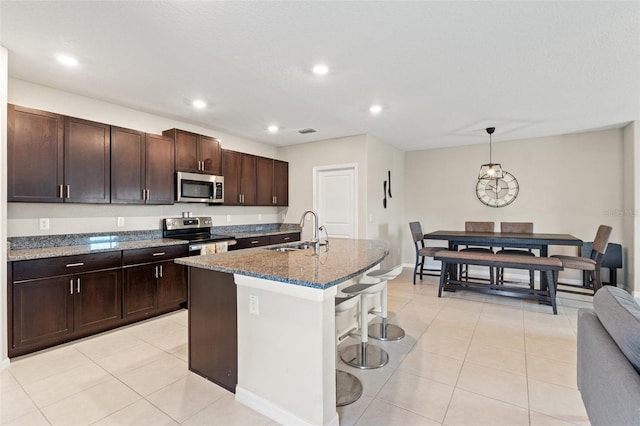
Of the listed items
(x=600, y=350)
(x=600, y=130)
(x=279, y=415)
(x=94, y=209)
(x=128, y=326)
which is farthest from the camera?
(x=600, y=130)

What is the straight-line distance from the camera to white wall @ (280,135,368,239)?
5.03 metres

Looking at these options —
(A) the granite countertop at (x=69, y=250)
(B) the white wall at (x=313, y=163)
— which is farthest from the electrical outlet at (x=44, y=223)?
(B) the white wall at (x=313, y=163)

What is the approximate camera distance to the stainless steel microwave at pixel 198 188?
4012 mm

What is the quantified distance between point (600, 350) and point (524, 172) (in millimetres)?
4885

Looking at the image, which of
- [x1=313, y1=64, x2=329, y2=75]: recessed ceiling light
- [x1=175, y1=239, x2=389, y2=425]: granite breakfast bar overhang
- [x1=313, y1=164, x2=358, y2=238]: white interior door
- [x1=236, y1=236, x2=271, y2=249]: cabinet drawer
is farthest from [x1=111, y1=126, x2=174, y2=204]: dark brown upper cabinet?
[x1=313, y1=164, x2=358, y2=238]: white interior door

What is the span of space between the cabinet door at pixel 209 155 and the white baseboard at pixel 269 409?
10.3 ft

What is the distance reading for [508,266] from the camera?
3.96 metres

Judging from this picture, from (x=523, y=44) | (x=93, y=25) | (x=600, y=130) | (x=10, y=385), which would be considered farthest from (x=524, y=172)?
(x=10, y=385)

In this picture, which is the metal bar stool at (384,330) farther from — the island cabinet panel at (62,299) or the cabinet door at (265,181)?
the cabinet door at (265,181)

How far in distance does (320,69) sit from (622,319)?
260 centimetres

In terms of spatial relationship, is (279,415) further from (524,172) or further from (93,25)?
(524,172)

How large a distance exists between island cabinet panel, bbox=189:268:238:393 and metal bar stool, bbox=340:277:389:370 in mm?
837

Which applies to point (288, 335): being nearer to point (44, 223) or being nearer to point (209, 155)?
point (44, 223)

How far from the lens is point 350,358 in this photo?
2.57 metres
